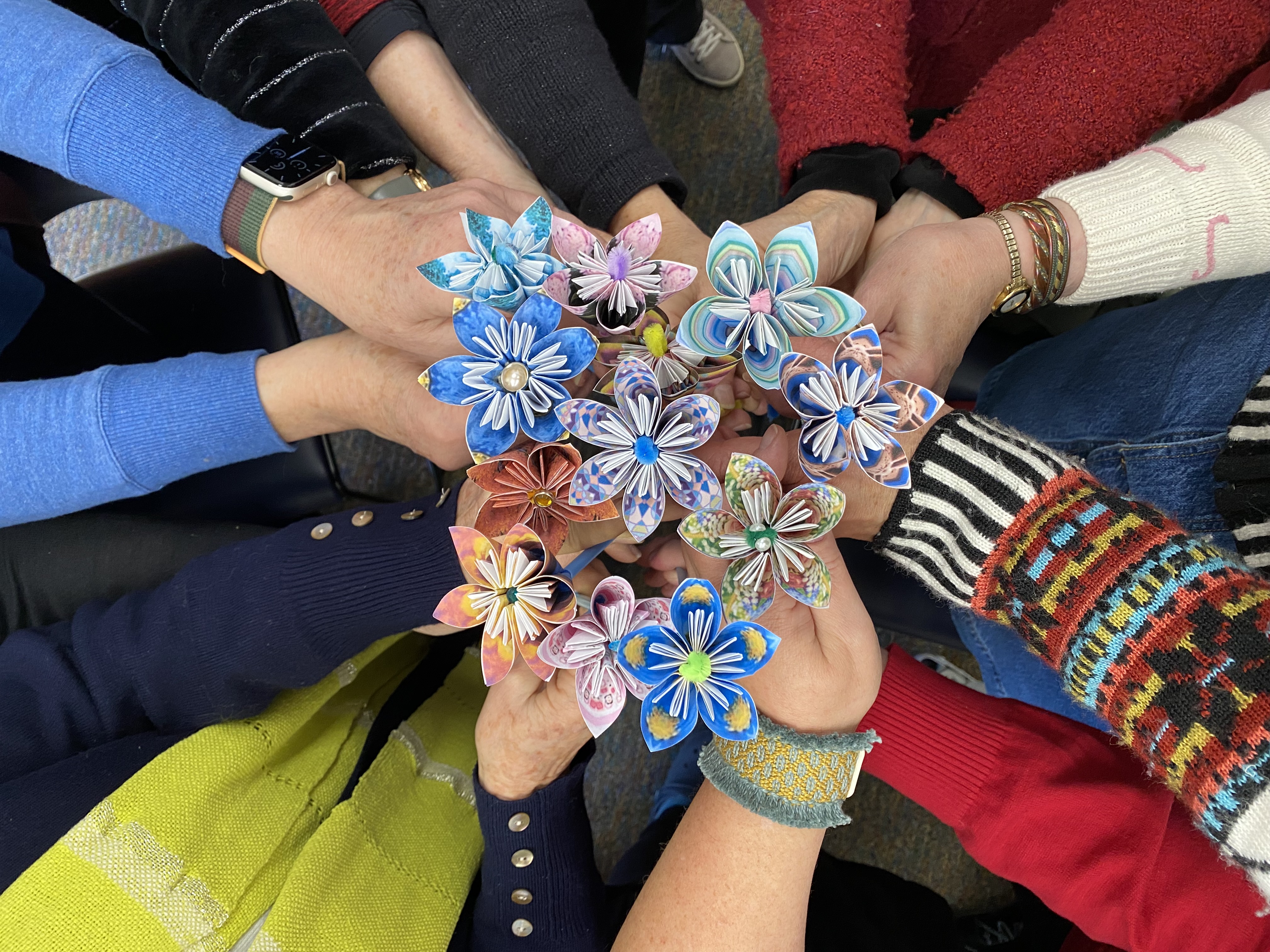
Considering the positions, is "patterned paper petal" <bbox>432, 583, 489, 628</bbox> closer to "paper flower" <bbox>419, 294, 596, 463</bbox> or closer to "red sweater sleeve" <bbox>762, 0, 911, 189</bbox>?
"paper flower" <bbox>419, 294, 596, 463</bbox>

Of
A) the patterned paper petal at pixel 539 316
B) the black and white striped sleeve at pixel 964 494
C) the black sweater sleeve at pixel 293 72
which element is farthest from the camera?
the black sweater sleeve at pixel 293 72

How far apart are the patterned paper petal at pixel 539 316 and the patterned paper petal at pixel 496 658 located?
0.15 meters

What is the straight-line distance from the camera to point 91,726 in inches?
23.4

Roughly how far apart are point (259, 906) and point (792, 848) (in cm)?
40

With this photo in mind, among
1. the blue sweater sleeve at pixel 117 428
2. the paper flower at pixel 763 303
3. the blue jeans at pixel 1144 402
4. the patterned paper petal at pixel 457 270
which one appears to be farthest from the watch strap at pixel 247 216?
the blue jeans at pixel 1144 402

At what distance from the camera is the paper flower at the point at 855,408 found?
36 centimetres

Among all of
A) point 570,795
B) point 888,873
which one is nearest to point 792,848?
point 570,795

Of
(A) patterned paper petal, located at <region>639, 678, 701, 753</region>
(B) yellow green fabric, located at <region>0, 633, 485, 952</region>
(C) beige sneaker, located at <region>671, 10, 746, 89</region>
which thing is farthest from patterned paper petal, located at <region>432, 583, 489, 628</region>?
(C) beige sneaker, located at <region>671, 10, 746, 89</region>

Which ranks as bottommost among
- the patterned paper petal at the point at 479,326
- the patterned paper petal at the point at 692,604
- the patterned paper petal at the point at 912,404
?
the patterned paper petal at the point at 692,604

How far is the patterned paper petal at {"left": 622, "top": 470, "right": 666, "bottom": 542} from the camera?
0.36 metres

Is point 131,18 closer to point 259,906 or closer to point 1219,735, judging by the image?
point 259,906

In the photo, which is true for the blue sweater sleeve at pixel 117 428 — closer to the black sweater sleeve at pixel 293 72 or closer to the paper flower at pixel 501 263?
the black sweater sleeve at pixel 293 72

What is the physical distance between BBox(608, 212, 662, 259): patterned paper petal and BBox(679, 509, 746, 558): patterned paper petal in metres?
0.14

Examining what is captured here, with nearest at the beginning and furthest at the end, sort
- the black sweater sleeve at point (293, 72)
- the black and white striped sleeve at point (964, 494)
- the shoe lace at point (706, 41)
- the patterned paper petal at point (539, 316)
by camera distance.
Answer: the patterned paper petal at point (539, 316) < the black and white striped sleeve at point (964, 494) < the black sweater sleeve at point (293, 72) < the shoe lace at point (706, 41)
